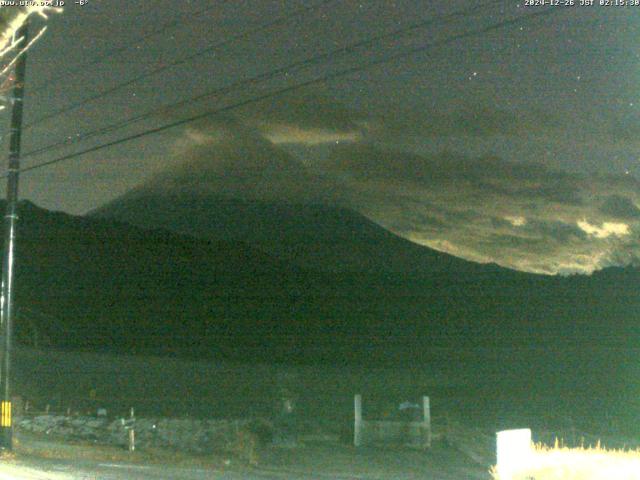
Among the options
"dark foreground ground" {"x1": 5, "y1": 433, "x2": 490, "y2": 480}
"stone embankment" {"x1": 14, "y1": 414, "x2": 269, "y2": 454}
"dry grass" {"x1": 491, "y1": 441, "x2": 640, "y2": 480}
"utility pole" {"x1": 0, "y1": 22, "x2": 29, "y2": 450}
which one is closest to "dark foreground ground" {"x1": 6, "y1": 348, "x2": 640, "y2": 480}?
"dark foreground ground" {"x1": 5, "y1": 433, "x2": 490, "y2": 480}

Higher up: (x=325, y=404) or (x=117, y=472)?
(x=117, y=472)

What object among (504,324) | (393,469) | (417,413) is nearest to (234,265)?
(504,324)

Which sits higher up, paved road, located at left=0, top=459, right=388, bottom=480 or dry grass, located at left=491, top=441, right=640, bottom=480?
dry grass, located at left=491, top=441, right=640, bottom=480

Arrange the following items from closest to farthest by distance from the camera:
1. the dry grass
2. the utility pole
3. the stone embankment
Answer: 1. the dry grass
2. the utility pole
3. the stone embankment

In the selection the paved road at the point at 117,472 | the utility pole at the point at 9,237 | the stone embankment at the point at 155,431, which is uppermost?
the utility pole at the point at 9,237

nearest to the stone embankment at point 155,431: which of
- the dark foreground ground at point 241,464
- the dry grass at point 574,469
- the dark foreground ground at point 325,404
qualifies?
the dark foreground ground at point 325,404

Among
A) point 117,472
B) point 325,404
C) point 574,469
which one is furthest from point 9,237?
A: point 325,404

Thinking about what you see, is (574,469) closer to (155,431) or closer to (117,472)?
(117,472)

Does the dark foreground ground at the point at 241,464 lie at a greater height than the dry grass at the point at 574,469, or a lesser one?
lesser

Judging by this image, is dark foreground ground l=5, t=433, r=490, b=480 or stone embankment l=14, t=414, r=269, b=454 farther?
stone embankment l=14, t=414, r=269, b=454

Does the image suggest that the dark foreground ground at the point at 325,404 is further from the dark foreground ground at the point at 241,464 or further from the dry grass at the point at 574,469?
the dry grass at the point at 574,469

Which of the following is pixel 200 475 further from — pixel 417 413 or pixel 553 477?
pixel 417 413

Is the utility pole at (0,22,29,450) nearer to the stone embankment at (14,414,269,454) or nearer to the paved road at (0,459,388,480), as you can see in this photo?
the paved road at (0,459,388,480)

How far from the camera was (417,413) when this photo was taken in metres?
28.1
